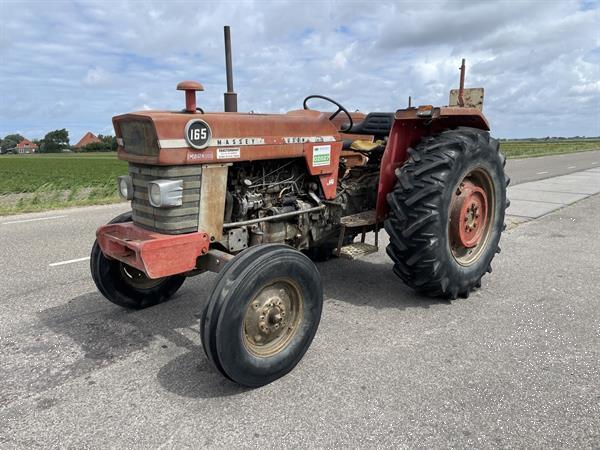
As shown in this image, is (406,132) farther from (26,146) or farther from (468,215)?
(26,146)

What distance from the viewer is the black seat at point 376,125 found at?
451 cm

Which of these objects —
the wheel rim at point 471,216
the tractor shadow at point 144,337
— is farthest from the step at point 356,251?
the tractor shadow at point 144,337

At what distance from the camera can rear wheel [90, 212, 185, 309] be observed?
3512mm

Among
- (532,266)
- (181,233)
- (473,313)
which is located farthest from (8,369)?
A: (532,266)

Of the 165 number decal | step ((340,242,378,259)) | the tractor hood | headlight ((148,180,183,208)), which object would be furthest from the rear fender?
headlight ((148,180,183,208))

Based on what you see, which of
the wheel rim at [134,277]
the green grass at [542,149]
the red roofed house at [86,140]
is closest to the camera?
the wheel rim at [134,277]

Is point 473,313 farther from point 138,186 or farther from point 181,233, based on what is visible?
point 138,186

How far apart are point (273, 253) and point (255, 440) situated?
0.97m

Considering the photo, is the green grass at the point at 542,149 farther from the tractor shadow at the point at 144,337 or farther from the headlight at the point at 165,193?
the headlight at the point at 165,193

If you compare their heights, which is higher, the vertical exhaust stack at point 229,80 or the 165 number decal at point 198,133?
the vertical exhaust stack at point 229,80

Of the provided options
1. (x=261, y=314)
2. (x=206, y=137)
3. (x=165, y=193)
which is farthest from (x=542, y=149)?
(x=165, y=193)

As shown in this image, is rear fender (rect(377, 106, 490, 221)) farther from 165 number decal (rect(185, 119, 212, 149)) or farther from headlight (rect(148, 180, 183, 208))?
headlight (rect(148, 180, 183, 208))

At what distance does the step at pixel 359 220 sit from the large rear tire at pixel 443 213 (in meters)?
0.26

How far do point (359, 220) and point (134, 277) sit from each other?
1885 millimetres
